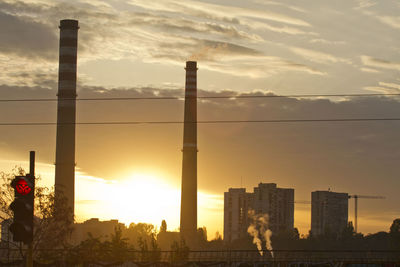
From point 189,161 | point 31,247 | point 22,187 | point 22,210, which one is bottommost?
point 31,247

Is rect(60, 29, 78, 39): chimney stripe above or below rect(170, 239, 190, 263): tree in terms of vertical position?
above

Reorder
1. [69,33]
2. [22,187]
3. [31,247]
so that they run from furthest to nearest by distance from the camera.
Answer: [69,33] < [31,247] < [22,187]

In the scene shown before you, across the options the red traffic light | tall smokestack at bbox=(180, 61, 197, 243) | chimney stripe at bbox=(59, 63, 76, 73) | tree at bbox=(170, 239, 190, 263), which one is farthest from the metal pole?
tall smokestack at bbox=(180, 61, 197, 243)

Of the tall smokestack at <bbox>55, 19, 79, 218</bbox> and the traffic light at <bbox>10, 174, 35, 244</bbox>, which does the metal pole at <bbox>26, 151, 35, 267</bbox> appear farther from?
the tall smokestack at <bbox>55, 19, 79, 218</bbox>

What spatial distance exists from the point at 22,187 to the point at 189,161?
83.4 m

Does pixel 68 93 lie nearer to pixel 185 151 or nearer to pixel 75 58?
pixel 75 58

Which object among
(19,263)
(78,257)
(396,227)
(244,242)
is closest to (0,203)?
(19,263)

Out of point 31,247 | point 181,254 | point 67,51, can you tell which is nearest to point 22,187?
point 31,247

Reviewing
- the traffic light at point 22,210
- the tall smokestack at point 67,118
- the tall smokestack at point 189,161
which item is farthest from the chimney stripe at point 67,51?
the traffic light at point 22,210

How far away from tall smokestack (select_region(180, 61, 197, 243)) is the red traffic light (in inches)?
3267

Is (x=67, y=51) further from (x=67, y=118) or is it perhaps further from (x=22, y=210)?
(x=22, y=210)

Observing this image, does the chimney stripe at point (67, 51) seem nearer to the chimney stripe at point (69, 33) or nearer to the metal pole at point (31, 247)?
the chimney stripe at point (69, 33)

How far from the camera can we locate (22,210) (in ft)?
49.1

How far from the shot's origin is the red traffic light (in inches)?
597
